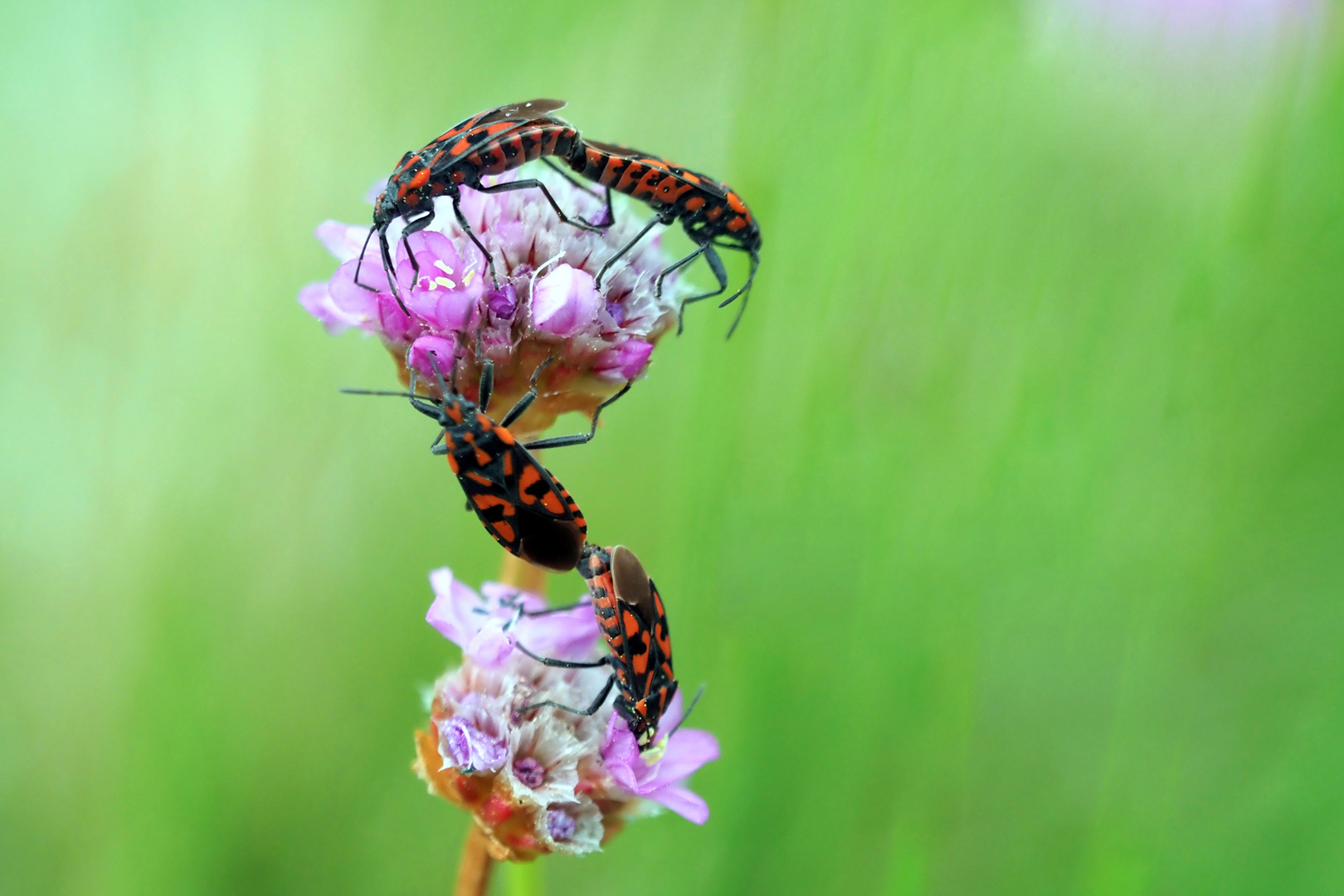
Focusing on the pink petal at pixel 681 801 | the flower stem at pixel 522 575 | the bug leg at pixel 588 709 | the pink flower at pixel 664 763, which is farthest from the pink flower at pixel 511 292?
the pink petal at pixel 681 801

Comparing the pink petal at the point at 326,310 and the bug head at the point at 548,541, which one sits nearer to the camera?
the bug head at the point at 548,541

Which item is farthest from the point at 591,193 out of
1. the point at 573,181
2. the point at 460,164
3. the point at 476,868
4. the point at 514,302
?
the point at 476,868

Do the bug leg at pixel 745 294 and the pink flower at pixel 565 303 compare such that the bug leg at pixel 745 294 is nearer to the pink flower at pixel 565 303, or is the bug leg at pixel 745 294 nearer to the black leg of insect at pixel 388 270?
the pink flower at pixel 565 303

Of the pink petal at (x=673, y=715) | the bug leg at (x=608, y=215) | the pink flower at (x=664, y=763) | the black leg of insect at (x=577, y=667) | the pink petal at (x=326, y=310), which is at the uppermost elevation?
the bug leg at (x=608, y=215)

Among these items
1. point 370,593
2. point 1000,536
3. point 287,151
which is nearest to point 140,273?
point 287,151

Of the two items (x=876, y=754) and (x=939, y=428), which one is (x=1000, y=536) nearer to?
(x=939, y=428)

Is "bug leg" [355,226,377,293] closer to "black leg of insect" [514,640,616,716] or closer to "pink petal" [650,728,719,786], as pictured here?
"black leg of insect" [514,640,616,716]
